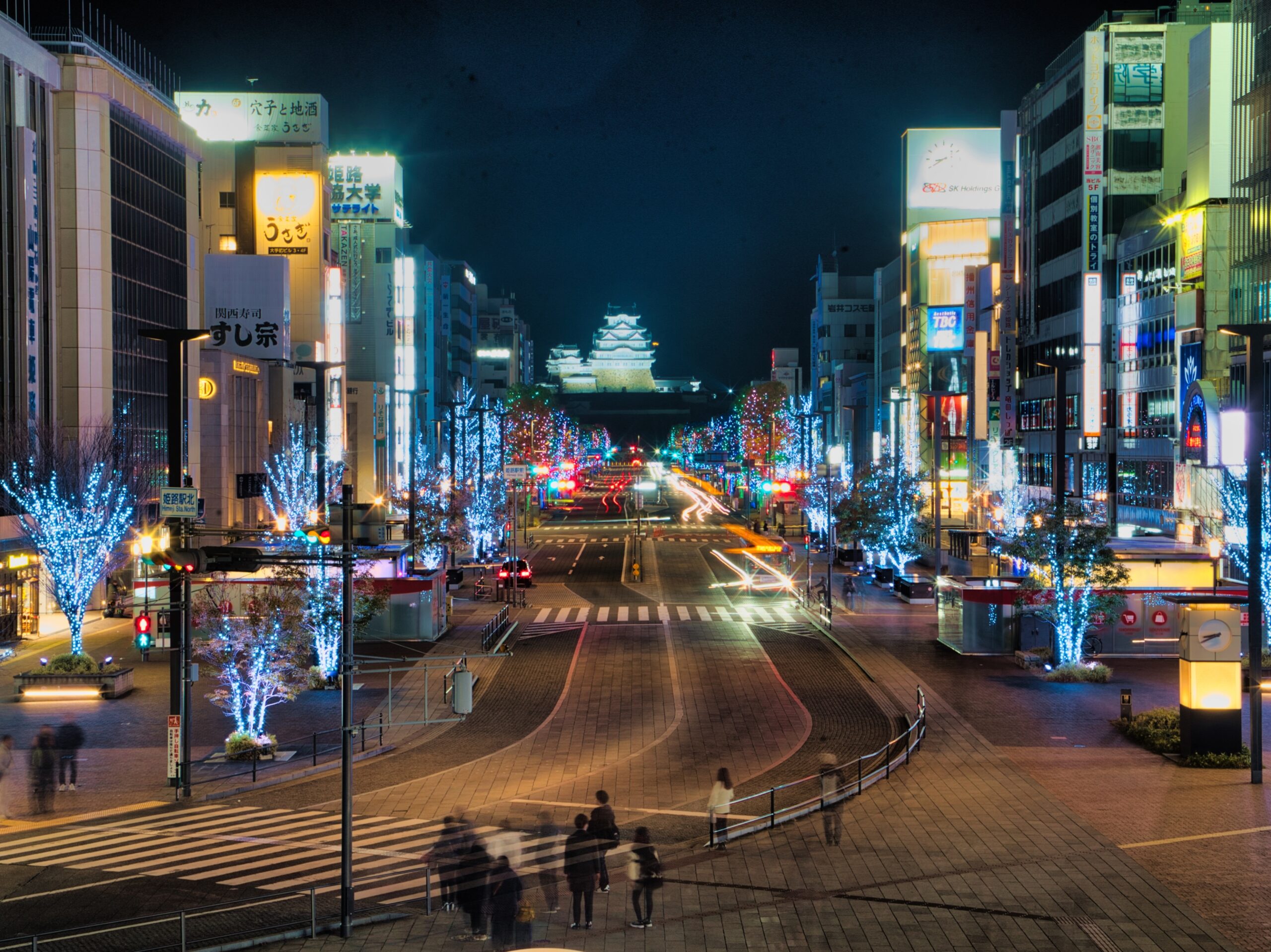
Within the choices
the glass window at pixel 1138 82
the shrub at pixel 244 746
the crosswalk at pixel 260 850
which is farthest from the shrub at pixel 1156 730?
the glass window at pixel 1138 82

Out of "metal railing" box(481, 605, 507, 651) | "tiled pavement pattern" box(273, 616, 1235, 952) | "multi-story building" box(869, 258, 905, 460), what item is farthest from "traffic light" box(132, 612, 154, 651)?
"multi-story building" box(869, 258, 905, 460)

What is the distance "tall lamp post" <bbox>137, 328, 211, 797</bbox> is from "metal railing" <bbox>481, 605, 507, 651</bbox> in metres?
16.5

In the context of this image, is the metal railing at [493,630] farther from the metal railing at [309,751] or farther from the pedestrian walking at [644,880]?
the pedestrian walking at [644,880]

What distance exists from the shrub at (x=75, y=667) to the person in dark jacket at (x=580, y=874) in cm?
1990

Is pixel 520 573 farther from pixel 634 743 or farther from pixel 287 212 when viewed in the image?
pixel 287 212

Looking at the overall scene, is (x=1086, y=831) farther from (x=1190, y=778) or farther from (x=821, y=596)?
(x=821, y=596)

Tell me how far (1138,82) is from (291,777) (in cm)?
6113

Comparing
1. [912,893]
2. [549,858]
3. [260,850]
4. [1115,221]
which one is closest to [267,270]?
[1115,221]

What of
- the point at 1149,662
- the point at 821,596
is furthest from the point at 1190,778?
the point at 821,596

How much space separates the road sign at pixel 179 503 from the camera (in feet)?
70.2

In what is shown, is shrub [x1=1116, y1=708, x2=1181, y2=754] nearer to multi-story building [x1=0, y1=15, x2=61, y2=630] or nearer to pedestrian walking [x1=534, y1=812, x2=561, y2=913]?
pedestrian walking [x1=534, y1=812, x2=561, y2=913]

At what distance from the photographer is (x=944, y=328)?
100 meters

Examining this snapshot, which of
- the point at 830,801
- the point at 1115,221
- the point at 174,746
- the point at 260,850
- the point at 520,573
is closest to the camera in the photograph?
the point at 260,850

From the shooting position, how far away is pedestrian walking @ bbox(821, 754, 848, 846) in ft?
62.5
